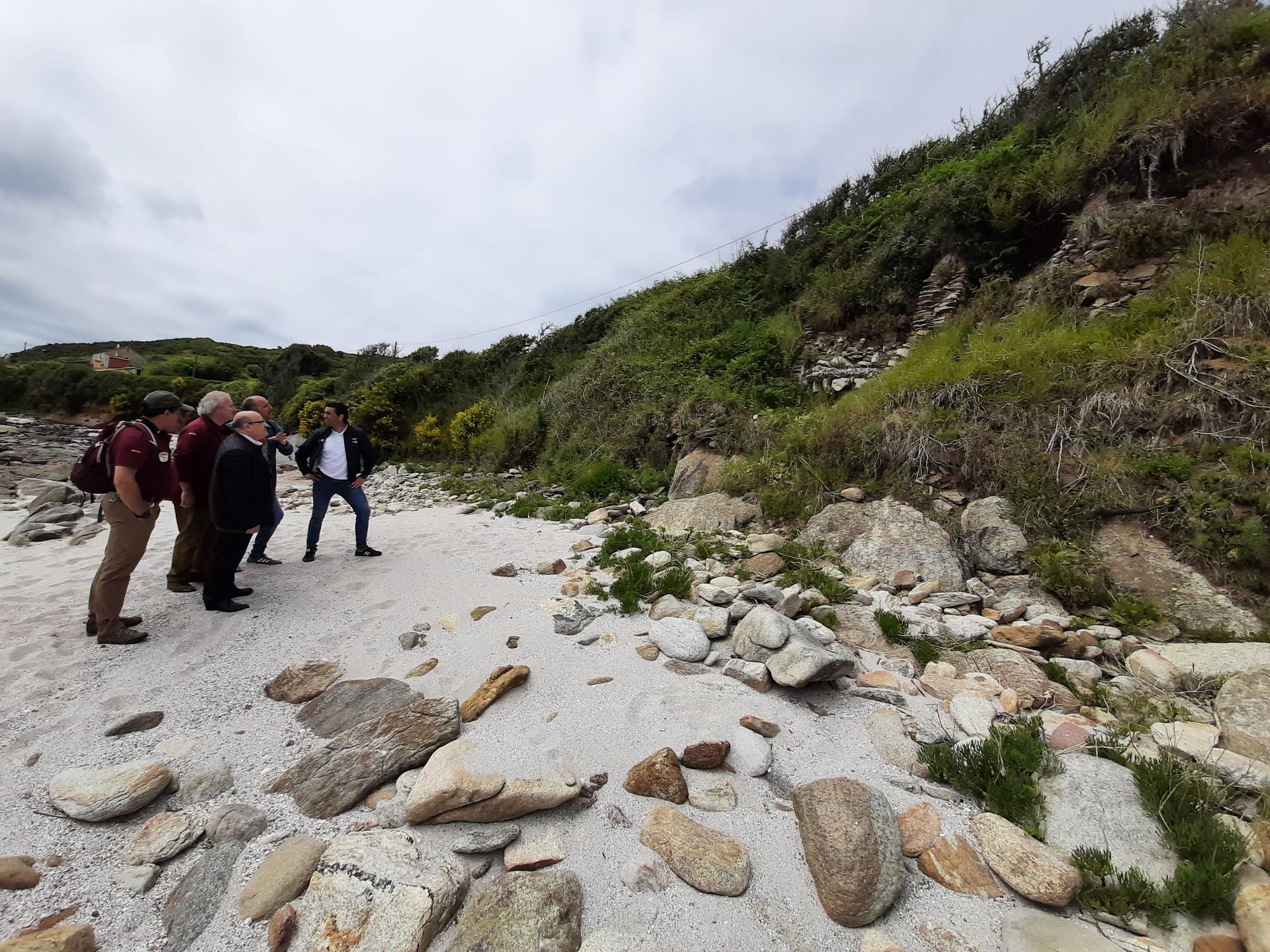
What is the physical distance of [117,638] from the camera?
383 centimetres

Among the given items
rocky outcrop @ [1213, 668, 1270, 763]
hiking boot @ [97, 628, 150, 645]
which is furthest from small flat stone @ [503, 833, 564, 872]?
hiking boot @ [97, 628, 150, 645]

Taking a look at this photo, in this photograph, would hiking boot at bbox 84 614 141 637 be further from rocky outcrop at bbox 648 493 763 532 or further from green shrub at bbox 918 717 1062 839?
green shrub at bbox 918 717 1062 839

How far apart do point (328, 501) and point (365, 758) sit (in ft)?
14.4

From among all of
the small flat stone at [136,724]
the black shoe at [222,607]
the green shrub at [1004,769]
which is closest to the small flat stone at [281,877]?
the small flat stone at [136,724]

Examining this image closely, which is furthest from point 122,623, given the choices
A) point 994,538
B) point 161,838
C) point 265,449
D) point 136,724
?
point 994,538

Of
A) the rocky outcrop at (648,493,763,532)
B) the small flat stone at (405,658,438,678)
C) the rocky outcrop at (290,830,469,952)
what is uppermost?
the rocky outcrop at (648,493,763,532)

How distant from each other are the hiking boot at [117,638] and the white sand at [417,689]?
0.21 feet

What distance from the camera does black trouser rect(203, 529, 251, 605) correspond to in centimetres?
448

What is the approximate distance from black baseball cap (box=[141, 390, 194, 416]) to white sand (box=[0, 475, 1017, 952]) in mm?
1806

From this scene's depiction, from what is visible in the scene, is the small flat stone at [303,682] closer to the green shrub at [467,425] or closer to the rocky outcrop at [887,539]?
the rocky outcrop at [887,539]

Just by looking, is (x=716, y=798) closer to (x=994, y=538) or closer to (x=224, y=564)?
(x=994, y=538)

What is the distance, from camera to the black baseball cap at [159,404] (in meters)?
4.04

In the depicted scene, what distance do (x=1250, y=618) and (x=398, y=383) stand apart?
20.6 m

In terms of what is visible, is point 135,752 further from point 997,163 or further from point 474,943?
point 997,163
